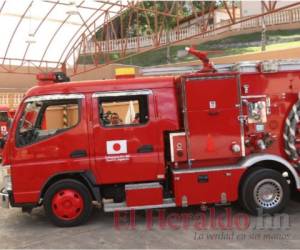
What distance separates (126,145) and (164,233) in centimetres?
154

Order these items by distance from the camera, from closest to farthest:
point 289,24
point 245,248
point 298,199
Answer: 1. point 245,248
2. point 298,199
3. point 289,24

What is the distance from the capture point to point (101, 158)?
7910 millimetres

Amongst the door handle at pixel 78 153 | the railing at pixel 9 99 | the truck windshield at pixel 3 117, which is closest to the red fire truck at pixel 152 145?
the door handle at pixel 78 153

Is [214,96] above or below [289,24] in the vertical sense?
below

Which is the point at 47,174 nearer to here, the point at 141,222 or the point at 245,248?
the point at 141,222

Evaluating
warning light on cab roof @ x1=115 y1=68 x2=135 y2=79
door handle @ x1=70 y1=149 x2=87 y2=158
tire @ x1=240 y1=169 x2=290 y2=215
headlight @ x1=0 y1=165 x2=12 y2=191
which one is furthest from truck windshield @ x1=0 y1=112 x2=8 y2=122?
tire @ x1=240 y1=169 x2=290 y2=215

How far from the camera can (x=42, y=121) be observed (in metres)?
8.05

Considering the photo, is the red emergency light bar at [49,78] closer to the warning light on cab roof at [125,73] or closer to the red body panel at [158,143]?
the red body panel at [158,143]

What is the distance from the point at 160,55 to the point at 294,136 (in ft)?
104

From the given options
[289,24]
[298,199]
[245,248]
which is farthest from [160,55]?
[245,248]

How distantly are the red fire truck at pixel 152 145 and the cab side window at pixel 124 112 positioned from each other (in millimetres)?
16

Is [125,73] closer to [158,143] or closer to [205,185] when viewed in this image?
[158,143]

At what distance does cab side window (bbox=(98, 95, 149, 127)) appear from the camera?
7973mm

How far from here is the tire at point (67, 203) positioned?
312 inches
